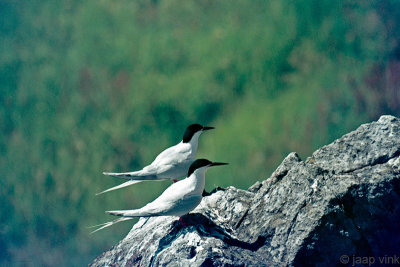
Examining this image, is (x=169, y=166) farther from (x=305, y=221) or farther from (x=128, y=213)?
(x=305, y=221)

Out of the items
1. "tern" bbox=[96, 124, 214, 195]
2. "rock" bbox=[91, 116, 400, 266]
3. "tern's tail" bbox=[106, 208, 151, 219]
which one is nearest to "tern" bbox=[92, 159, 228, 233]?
"tern's tail" bbox=[106, 208, 151, 219]

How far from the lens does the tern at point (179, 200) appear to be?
3.70m

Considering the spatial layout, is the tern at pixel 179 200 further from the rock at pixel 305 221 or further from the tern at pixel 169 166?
the tern at pixel 169 166

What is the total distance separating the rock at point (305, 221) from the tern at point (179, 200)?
0.23 m

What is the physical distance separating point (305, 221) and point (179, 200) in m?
0.97

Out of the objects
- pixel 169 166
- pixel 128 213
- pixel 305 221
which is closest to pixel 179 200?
pixel 128 213

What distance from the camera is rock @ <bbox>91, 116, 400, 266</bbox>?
3619 millimetres

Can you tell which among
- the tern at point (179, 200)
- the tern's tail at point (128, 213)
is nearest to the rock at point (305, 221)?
the tern at point (179, 200)

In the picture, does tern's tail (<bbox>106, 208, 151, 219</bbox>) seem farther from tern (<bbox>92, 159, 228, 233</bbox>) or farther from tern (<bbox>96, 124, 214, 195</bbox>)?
tern (<bbox>96, 124, 214, 195</bbox>)

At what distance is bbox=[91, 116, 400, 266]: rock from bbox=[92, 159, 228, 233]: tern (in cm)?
23

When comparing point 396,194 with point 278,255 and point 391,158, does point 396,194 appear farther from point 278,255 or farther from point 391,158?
point 278,255

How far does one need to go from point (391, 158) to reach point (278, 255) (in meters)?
1.32

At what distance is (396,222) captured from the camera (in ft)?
12.3

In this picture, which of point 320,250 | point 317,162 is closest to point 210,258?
point 320,250
